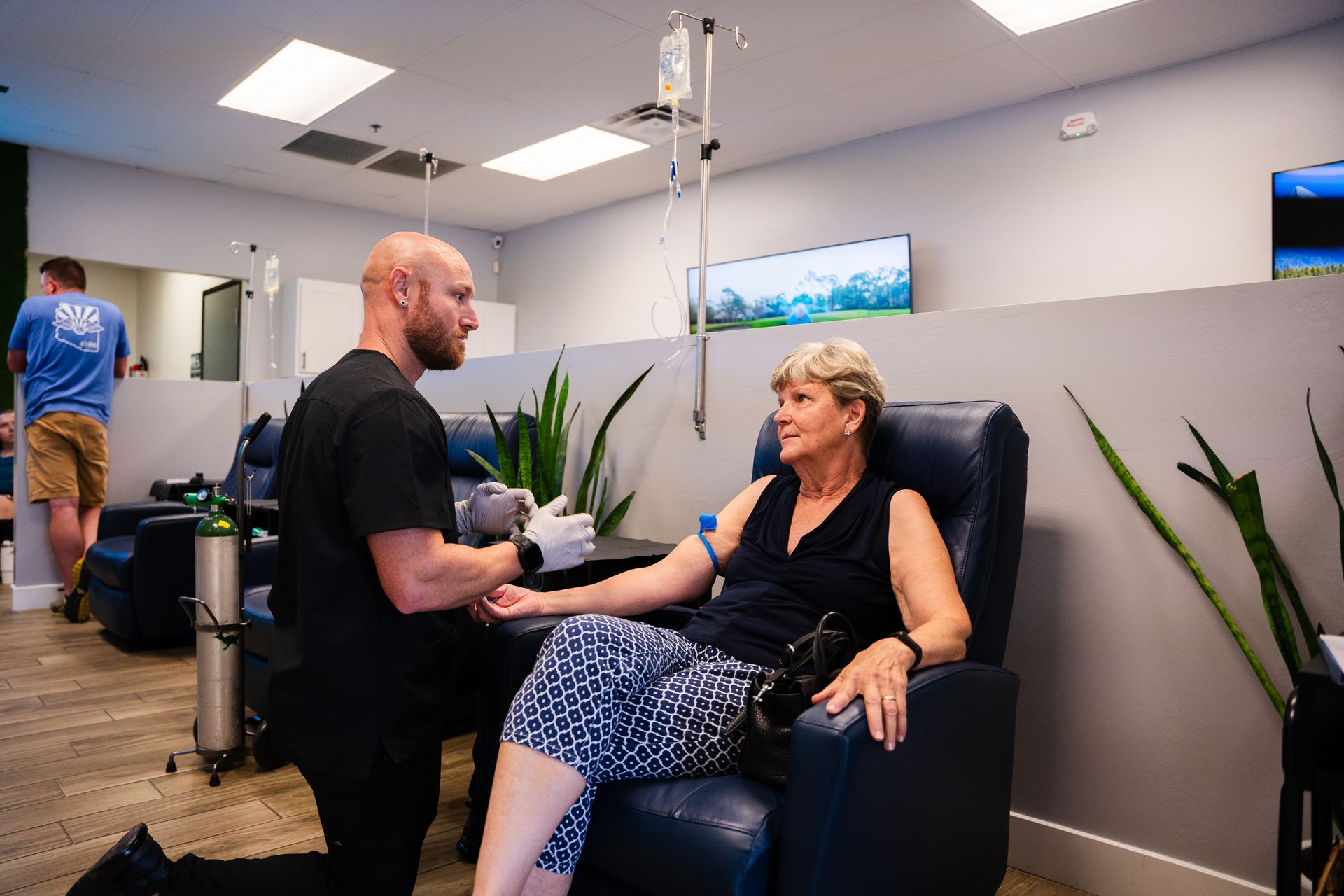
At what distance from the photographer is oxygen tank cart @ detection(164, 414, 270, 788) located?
2.39 meters

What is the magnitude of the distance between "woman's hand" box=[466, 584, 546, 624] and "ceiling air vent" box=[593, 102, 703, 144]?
12.6ft

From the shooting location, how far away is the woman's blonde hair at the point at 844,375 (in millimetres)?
1759

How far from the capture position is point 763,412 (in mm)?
2387

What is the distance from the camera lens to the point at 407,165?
624 cm

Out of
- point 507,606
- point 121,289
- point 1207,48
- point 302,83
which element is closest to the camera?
point 507,606

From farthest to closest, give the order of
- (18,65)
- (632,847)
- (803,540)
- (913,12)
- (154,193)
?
(154,193), (18,65), (913,12), (803,540), (632,847)

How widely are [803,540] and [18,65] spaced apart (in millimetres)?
5137

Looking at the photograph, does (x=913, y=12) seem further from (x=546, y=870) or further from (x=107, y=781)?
(x=107, y=781)

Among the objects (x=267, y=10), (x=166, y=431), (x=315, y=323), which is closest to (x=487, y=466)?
(x=267, y=10)

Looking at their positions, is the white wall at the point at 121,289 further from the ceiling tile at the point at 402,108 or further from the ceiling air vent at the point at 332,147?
the ceiling tile at the point at 402,108

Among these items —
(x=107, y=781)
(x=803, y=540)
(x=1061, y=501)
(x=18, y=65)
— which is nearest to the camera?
(x=803, y=540)

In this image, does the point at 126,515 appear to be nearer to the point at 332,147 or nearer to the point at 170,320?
the point at 332,147

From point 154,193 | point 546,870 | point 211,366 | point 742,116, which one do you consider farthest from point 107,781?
point 211,366

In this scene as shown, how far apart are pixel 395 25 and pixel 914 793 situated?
157 inches
